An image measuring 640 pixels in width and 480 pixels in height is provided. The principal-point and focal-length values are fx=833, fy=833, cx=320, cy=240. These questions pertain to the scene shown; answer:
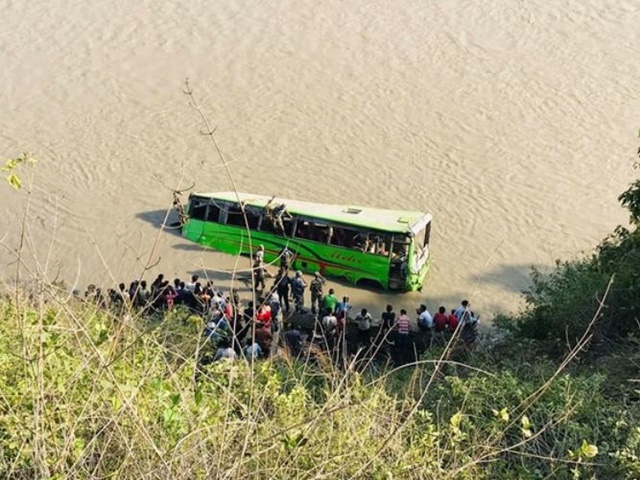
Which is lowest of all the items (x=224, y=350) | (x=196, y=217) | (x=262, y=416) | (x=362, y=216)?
(x=224, y=350)

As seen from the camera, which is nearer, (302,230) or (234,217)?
(302,230)

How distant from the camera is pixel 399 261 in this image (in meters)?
14.7

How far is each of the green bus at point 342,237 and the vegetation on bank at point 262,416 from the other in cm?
560

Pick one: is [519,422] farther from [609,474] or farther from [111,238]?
[111,238]

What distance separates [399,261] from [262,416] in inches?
335

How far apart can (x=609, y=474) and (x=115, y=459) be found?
361cm

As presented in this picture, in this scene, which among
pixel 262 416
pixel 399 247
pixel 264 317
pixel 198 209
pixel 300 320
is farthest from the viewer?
pixel 198 209

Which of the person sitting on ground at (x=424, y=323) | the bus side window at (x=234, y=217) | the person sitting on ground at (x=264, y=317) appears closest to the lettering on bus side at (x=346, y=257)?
the bus side window at (x=234, y=217)

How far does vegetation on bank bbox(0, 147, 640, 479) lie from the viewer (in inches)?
196

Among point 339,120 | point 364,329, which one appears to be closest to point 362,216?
point 364,329

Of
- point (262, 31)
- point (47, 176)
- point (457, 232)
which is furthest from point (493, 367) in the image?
point (262, 31)

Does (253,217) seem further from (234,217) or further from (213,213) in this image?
(213,213)

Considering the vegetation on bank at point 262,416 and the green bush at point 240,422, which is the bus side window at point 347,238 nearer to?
the vegetation on bank at point 262,416

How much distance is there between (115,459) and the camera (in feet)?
17.8
